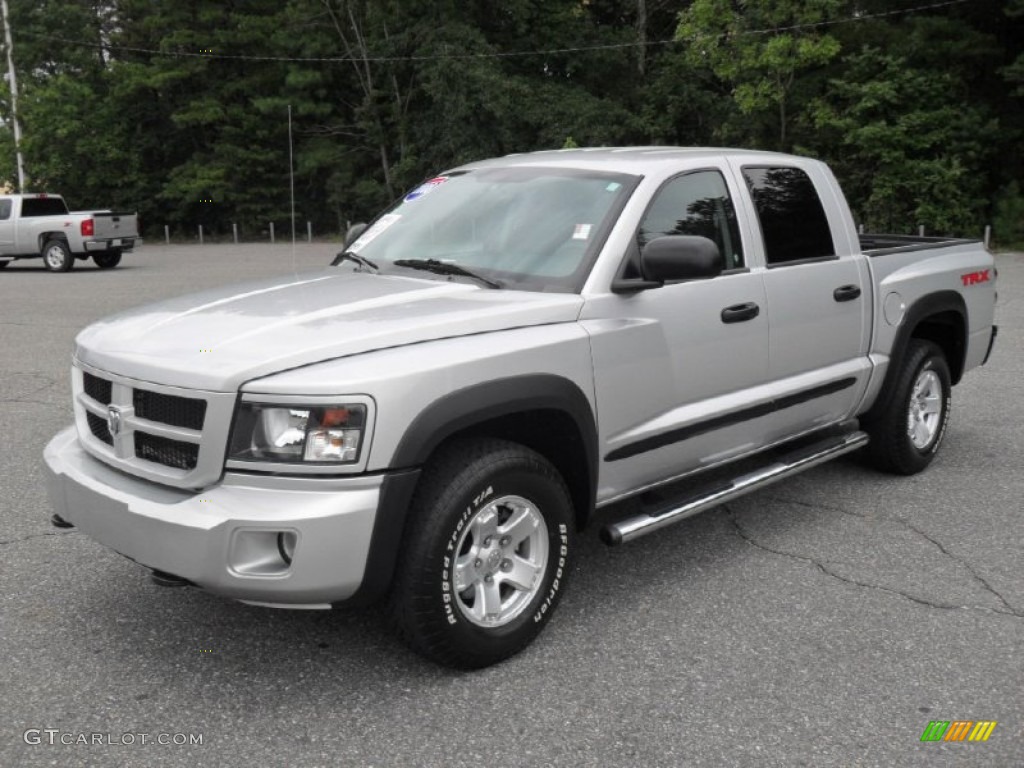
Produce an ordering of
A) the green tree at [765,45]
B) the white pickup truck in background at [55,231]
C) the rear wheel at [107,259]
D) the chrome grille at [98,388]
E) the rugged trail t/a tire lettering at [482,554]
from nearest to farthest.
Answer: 1. the rugged trail t/a tire lettering at [482,554]
2. the chrome grille at [98,388]
3. the white pickup truck in background at [55,231]
4. the rear wheel at [107,259]
5. the green tree at [765,45]

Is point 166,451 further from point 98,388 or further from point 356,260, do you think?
point 356,260

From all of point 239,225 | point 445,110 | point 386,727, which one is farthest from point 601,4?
point 386,727

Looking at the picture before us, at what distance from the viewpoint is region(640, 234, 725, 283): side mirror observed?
3.81 metres

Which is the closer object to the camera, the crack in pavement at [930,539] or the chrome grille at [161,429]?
the chrome grille at [161,429]

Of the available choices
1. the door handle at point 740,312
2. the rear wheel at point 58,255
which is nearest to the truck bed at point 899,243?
the door handle at point 740,312

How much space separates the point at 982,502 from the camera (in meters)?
5.43

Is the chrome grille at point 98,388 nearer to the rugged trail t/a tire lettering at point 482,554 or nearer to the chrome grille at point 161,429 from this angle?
the chrome grille at point 161,429

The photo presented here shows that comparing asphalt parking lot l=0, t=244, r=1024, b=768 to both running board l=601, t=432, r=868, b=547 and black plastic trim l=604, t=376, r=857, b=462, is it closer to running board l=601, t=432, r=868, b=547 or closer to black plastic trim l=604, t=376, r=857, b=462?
running board l=601, t=432, r=868, b=547

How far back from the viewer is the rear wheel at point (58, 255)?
2412 cm

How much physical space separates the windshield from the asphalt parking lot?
1.38 m

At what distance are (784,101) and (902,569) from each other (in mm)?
31713

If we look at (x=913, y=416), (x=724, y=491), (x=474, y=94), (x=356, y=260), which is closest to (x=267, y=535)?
(x=356, y=260)

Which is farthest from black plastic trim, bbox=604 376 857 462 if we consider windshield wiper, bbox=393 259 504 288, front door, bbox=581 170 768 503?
windshield wiper, bbox=393 259 504 288

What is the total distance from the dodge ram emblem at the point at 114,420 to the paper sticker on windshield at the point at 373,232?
1.66 metres
